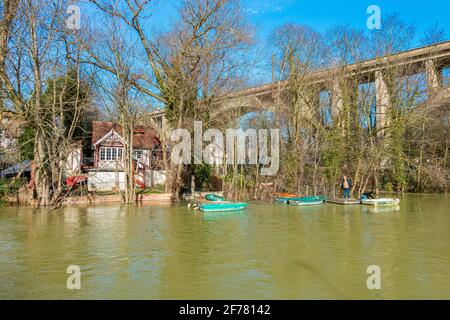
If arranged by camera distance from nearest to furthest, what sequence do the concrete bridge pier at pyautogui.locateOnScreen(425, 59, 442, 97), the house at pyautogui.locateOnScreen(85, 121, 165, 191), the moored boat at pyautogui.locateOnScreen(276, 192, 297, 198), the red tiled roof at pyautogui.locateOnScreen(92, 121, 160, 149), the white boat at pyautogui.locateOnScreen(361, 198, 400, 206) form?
1. the white boat at pyautogui.locateOnScreen(361, 198, 400, 206)
2. the moored boat at pyautogui.locateOnScreen(276, 192, 297, 198)
3. the house at pyautogui.locateOnScreen(85, 121, 165, 191)
4. the concrete bridge pier at pyautogui.locateOnScreen(425, 59, 442, 97)
5. the red tiled roof at pyautogui.locateOnScreen(92, 121, 160, 149)

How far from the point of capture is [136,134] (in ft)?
122

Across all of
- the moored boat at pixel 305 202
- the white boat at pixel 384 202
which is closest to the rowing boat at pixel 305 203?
the moored boat at pixel 305 202

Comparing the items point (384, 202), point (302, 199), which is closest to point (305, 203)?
point (302, 199)

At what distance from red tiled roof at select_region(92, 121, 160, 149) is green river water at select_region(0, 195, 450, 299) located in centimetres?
1800

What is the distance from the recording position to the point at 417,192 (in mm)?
31688

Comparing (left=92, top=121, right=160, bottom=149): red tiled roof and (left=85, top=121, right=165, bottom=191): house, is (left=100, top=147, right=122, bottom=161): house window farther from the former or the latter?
(left=92, top=121, right=160, bottom=149): red tiled roof

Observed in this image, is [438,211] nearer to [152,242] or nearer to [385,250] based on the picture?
[385,250]

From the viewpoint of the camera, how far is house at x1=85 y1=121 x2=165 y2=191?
28016 mm

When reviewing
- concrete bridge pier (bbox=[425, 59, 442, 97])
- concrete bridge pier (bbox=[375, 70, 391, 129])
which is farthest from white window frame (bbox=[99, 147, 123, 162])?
concrete bridge pier (bbox=[425, 59, 442, 97])

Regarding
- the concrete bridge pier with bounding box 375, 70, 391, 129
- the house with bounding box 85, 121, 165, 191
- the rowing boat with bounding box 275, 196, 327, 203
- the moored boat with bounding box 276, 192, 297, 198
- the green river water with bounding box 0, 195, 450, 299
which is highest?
the concrete bridge pier with bounding box 375, 70, 391, 129

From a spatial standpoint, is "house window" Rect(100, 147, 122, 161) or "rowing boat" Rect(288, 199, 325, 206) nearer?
"rowing boat" Rect(288, 199, 325, 206)
